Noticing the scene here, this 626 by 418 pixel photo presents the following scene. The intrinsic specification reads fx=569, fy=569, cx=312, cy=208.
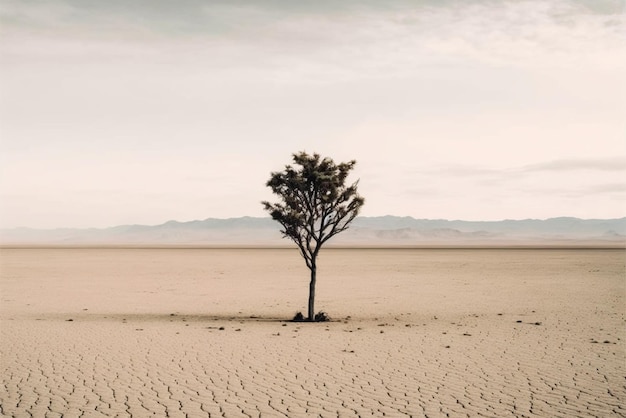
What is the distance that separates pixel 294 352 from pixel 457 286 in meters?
19.1

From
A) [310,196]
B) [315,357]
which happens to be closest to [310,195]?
[310,196]

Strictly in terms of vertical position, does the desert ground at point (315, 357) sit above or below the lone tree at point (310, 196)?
below

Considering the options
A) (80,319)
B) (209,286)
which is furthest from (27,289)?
(80,319)

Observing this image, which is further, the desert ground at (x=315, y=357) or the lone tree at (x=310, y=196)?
the lone tree at (x=310, y=196)

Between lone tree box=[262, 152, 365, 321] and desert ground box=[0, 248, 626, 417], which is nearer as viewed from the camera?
desert ground box=[0, 248, 626, 417]

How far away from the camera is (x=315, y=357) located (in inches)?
484

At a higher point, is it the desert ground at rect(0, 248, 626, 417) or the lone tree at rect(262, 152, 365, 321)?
the lone tree at rect(262, 152, 365, 321)

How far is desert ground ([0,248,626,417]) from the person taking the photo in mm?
9094

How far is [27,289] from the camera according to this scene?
27906 mm

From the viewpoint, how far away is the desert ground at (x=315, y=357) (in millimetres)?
9094

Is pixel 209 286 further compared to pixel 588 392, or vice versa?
pixel 209 286

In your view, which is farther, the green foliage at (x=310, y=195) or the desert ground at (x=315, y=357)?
the green foliage at (x=310, y=195)

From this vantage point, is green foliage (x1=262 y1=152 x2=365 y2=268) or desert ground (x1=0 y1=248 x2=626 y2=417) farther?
green foliage (x1=262 y1=152 x2=365 y2=268)

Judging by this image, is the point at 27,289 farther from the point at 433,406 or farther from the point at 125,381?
the point at 433,406
